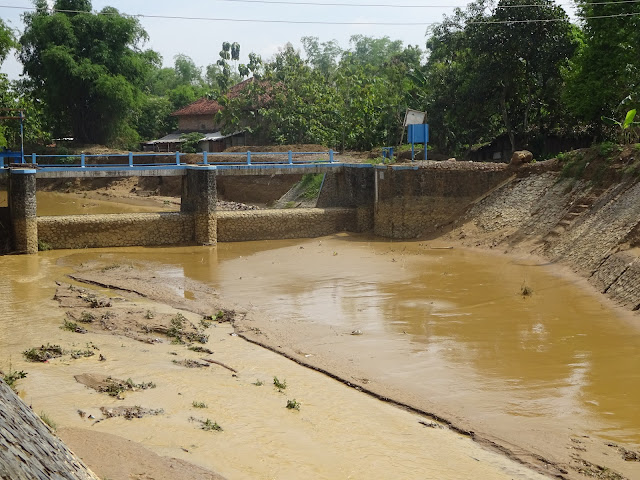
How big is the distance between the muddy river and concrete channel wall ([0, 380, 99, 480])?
9.09 ft

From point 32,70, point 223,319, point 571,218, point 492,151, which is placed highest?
point 32,70

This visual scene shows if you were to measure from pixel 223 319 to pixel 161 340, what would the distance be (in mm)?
2200

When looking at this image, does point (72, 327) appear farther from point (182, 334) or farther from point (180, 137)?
point (180, 137)

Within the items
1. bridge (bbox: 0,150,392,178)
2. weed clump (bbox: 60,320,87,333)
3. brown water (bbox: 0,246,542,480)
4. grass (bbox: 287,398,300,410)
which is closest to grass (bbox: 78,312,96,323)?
weed clump (bbox: 60,320,87,333)

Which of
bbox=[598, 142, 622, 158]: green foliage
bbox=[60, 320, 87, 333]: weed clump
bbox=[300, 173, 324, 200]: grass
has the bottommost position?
bbox=[60, 320, 87, 333]: weed clump

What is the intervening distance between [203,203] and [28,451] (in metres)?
21.2

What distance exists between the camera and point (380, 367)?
42.8 ft

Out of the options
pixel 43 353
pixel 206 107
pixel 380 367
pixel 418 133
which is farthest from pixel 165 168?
pixel 206 107

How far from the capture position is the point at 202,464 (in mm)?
8586

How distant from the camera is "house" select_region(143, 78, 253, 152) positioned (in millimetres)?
45281

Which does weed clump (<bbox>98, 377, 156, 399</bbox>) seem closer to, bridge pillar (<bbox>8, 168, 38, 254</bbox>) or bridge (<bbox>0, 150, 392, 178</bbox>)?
bridge pillar (<bbox>8, 168, 38, 254</bbox>)

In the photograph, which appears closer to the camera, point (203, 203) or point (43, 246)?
point (43, 246)

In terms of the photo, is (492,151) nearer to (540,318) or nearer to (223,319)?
(540,318)

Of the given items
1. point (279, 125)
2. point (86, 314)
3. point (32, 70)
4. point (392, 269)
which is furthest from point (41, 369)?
point (32, 70)
